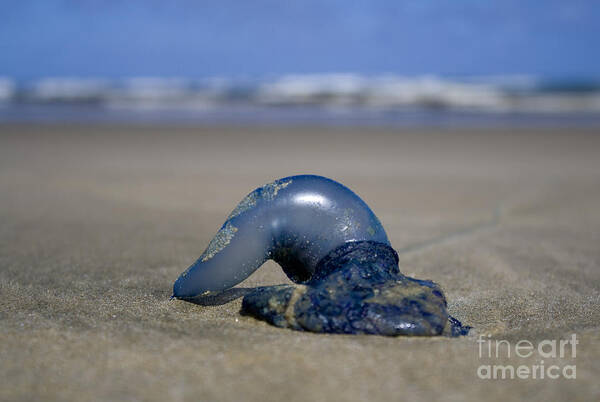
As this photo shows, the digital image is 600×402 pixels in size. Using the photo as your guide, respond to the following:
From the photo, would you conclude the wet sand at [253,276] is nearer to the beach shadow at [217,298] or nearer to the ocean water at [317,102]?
the beach shadow at [217,298]

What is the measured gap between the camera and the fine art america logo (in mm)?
1649

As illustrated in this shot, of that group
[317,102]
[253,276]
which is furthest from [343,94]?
[253,276]

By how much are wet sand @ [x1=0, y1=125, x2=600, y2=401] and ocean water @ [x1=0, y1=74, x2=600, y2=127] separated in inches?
228

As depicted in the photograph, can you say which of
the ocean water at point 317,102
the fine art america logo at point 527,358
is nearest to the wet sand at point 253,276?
the fine art america logo at point 527,358

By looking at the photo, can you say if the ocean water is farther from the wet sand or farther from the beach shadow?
the beach shadow

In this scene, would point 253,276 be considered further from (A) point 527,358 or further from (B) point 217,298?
(A) point 527,358

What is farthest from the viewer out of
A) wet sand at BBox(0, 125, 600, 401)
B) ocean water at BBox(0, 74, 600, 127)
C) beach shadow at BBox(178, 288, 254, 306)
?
ocean water at BBox(0, 74, 600, 127)

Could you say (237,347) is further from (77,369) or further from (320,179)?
(320,179)

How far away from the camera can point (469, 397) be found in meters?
1.52

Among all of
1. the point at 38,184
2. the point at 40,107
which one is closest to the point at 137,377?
the point at 38,184

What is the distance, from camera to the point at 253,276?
2.86 meters

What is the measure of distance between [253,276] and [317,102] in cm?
1553

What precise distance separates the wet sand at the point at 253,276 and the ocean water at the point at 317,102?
5788mm

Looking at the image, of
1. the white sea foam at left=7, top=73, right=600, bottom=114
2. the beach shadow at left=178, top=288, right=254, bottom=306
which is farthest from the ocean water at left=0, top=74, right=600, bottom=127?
the beach shadow at left=178, top=288, right=254, bottom=306
